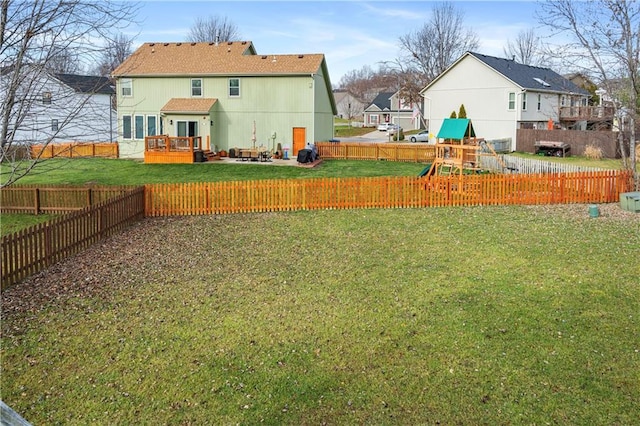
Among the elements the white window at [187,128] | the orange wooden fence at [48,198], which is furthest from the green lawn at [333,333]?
the white window at [187,128]

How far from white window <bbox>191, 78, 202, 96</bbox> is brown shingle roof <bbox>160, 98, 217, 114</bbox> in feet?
1.89

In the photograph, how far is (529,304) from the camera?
952cm

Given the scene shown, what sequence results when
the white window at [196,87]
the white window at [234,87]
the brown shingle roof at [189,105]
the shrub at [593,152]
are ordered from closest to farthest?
1. the brown shingle roof at [189,105]
2. the white window at [234,87]
3. the white window at [196,87]
4. the shrub at [593,152]

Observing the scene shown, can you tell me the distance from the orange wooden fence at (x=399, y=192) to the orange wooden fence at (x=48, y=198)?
2.70 m

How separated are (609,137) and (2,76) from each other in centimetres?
3981

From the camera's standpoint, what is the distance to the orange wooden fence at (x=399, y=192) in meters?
19.0

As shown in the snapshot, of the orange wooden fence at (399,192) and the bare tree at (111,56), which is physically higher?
the bare tree at (111,56)

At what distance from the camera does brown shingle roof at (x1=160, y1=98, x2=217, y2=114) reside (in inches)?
1388

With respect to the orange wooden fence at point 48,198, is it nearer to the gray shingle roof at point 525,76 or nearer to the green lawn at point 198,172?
the green lawn at point 198,172

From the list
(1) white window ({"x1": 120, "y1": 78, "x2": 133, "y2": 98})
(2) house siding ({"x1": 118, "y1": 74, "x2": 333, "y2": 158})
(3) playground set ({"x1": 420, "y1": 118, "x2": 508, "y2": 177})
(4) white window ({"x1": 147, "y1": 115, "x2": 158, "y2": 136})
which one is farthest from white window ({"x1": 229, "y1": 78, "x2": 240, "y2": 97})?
(3) playground set ({"x1": 420, "y1": 118, "x2": 508, "y2": 177})

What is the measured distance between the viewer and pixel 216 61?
123ft

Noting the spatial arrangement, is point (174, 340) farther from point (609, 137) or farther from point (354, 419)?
point (609, 137)

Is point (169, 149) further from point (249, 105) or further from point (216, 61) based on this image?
point (216, 61)

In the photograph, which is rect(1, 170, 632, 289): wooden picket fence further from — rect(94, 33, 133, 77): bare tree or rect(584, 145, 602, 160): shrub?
rect(584, 145, 602, 160): shrub
